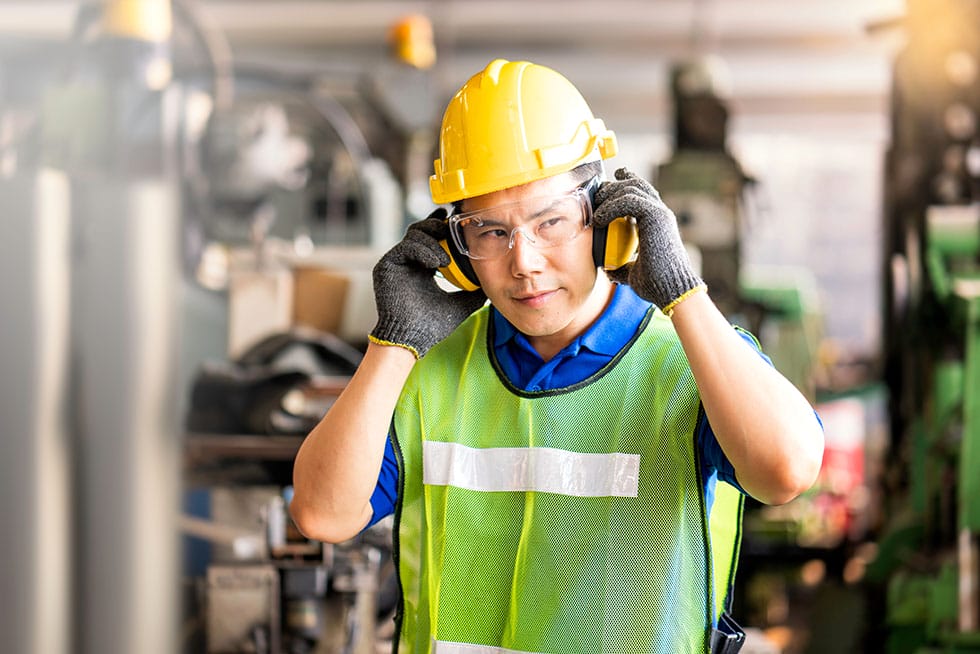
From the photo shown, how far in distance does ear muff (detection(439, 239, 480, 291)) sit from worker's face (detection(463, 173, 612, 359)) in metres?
0.03

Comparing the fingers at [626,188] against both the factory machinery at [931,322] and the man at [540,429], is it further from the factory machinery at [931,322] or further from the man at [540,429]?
the factory machinery at [931,322]

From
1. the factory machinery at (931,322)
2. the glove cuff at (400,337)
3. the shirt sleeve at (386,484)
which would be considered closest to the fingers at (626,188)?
the glove cuff at (400,337)

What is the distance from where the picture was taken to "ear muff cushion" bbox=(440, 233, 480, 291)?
6.12ft

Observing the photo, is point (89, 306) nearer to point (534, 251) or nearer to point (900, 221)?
point (534, 251)

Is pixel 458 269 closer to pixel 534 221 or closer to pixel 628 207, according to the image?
pixel 534 221

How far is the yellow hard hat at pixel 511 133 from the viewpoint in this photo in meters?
1.79

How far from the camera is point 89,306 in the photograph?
42.9 inches

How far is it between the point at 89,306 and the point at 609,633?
1015 mm

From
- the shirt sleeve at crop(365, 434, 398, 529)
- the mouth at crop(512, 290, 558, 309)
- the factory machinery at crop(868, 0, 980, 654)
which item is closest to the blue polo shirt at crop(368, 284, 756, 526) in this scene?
the shirt sleeve at crop(365, 434, 398, 529)

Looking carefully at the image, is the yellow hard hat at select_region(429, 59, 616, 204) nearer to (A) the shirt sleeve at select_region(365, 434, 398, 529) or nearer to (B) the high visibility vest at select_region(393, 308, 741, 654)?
(B) the high visibility vest at select_region(393, 308, 741, 654)

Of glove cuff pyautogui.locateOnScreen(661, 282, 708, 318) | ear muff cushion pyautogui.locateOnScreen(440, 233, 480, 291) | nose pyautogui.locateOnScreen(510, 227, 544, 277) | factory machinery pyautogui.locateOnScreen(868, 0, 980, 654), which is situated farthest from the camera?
factory machinery pyautogui.locateOnScreen(868, 0, 980, 654)

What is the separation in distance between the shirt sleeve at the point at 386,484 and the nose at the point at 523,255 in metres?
0.37

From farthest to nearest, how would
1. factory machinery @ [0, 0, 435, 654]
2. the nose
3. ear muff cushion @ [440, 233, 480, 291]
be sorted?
1. ear muff cushion @ [440, 233, 480, 291]
2. the nose
3. factory machinery @ [0, 0, 435, 654]

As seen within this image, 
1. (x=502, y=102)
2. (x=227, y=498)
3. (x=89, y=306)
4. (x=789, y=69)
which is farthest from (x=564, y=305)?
(x=789, y=69)
